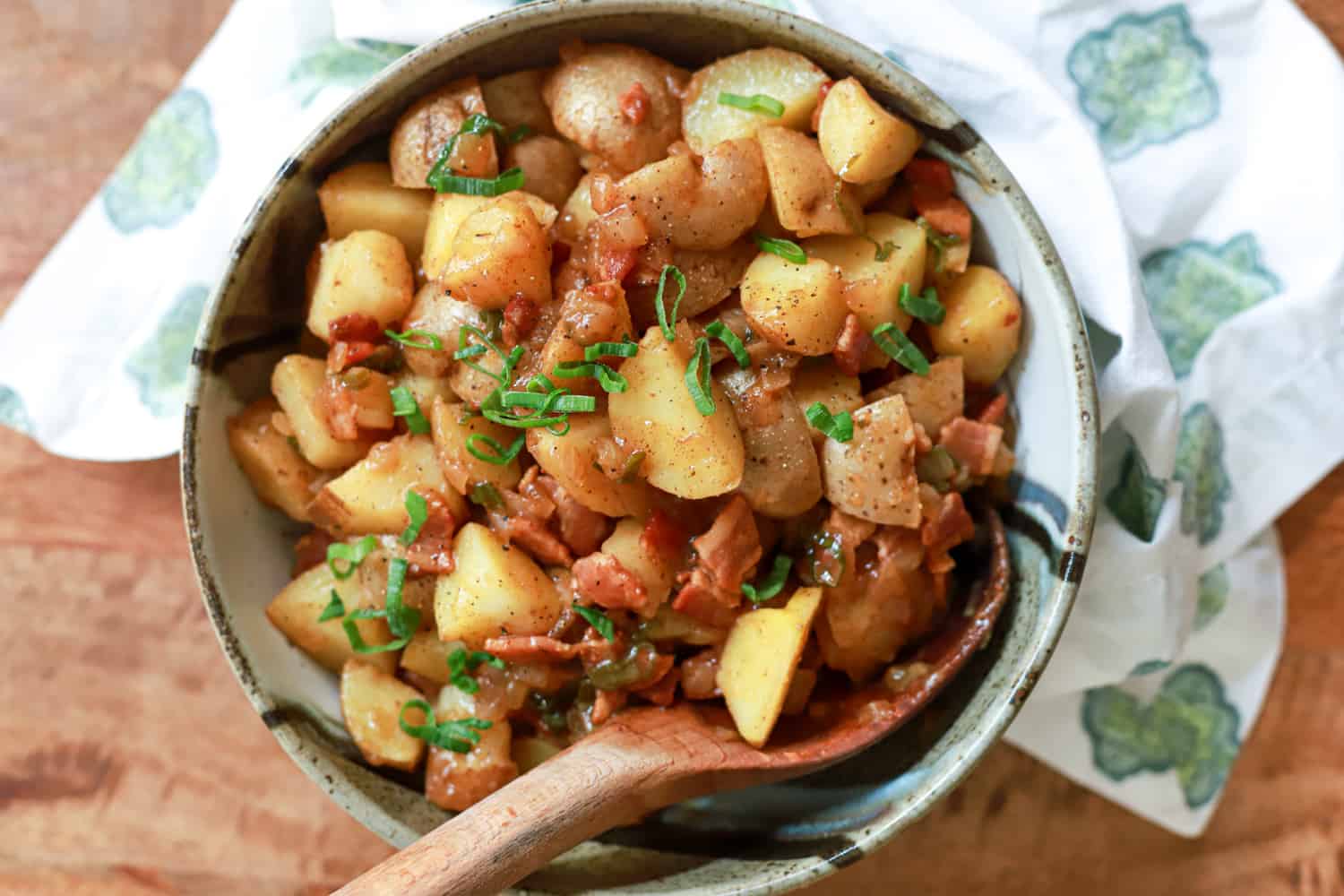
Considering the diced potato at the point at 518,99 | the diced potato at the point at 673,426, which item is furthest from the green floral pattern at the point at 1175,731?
the diced potato at the point at 518,99

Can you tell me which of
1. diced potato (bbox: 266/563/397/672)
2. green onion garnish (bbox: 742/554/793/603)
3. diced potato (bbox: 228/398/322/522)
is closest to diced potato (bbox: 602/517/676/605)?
green onion garnish (bbox: 742/554/793/603)

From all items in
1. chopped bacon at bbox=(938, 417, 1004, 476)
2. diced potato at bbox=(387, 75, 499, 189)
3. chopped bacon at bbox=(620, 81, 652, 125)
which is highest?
chopped bacon at bbox=(620, 81, 652, 125)

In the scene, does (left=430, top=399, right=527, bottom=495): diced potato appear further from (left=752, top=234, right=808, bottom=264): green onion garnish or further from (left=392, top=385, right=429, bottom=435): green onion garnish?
(left=752, top=234, right=808, bottom=264): green onion garnish

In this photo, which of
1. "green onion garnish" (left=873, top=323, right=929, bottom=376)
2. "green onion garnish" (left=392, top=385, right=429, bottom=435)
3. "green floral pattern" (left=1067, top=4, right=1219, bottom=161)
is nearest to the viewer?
"green onion garnish" (left=873, top=323, right=929, bottom=376)

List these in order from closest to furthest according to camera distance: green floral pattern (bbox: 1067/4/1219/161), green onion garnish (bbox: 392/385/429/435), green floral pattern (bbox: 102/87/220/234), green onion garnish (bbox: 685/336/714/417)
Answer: green onion garnish (bbox: 685/336/714/417)
green onion garnish (bbox: 392/385/429/435)
green floral pattern (bbox: 1067/4/1219/161)
green floral pattern (bbox: 102/87/220/234)

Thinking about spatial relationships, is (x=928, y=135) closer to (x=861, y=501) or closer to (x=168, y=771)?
(x=861, y=501)

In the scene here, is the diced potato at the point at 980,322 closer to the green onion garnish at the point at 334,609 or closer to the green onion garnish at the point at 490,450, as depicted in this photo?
the green onion garnish at the point at 490,450
